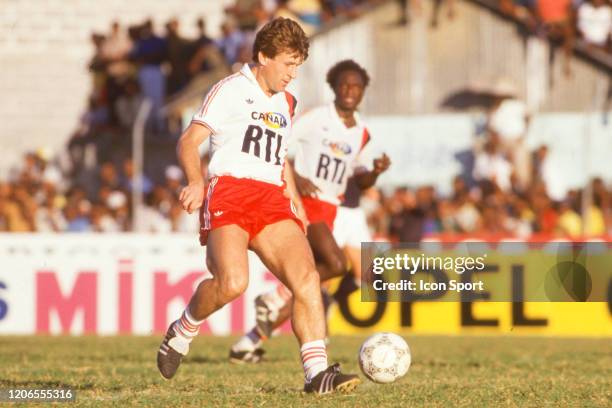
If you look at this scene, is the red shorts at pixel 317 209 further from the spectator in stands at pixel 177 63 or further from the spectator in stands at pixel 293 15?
the spectator in stands at pixel 177 63

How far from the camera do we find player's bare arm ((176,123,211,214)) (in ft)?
27.9

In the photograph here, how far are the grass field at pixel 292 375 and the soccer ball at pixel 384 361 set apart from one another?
112 mm

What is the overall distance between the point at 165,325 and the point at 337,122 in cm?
648

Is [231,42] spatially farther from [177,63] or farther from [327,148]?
[327,148]

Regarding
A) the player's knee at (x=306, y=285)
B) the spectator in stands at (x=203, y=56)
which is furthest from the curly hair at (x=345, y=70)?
the spectator in stands at (x=203, y=56)

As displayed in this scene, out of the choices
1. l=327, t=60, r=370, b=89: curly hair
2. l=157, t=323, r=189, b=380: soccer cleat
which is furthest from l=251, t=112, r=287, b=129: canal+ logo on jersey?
l=327, t=60, r=370, b=89: curly hair

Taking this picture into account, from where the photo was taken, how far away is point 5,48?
89.4 ft

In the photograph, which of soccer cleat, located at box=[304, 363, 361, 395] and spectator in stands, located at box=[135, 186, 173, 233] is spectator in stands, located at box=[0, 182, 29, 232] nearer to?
spectator in stands, located at box=[135, 186, 173, 233]

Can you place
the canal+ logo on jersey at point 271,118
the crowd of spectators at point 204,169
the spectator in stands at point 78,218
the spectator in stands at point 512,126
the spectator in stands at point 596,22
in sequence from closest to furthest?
1. the canal+ logo on jersey at point 271,118
2. the crowd of spectators at point 204,169
3. the spectator in stands at point 78,218
4. the spectator in stands at point 512,126
5. the spectator in stands at point 596,22

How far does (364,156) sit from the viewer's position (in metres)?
12.9

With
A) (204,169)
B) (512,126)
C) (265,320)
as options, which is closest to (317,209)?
(265,320)

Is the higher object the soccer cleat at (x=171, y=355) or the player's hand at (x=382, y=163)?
the player's hand at (x=382, y=163)

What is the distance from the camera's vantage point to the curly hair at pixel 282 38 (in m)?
9.10

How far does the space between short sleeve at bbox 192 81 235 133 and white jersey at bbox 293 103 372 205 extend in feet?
11.4
